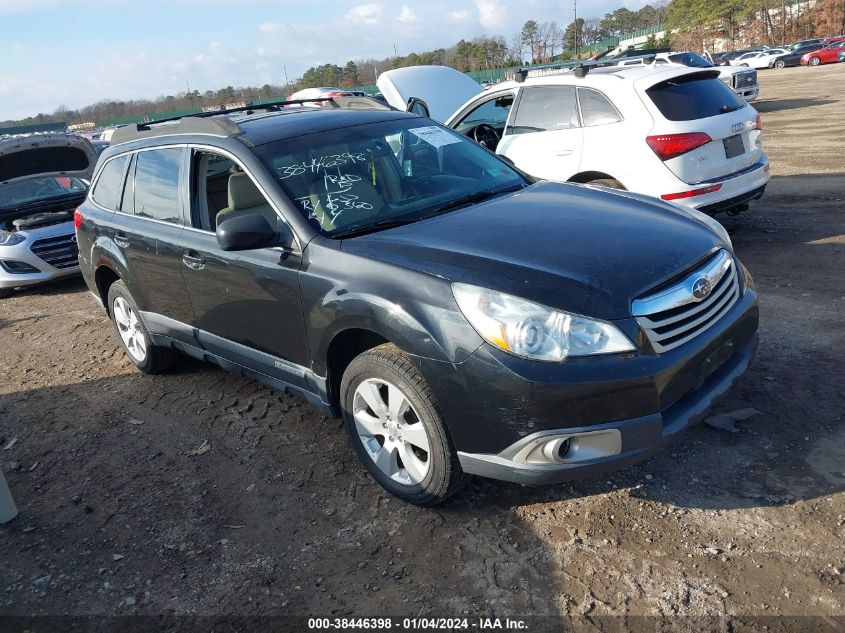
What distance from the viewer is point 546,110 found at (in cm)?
706

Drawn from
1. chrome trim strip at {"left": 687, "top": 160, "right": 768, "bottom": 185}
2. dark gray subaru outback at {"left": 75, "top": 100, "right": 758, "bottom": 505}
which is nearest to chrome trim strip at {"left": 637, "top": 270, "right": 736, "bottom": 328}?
dark gray subaru outback at {"left": 75, "top": 100, "right": 758, "bottom": 505}

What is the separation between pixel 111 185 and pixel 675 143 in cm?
471

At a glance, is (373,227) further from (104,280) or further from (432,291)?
(104,280)

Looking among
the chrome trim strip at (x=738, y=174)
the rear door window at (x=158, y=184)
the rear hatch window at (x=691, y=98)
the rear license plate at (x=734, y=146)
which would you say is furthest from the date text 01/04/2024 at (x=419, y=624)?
the rear license plate at (x=734, y=146)

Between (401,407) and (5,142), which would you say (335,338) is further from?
(5,142)

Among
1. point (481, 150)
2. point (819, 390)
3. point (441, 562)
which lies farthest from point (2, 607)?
point (819, 390)

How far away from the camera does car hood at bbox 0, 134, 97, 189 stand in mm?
9227

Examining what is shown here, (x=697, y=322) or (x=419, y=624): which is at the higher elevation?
(x=697, y=322)

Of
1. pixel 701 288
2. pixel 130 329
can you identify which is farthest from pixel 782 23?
pixel 701 288

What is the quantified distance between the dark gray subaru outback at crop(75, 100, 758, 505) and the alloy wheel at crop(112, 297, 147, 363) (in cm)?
49

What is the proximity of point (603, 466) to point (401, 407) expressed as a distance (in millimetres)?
931

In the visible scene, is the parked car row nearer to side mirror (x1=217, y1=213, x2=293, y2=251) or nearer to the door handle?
the door handle

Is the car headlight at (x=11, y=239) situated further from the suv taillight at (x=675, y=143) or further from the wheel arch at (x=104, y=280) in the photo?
the suv taillight at (x=675, y=143)

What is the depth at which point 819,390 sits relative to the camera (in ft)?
12.7
